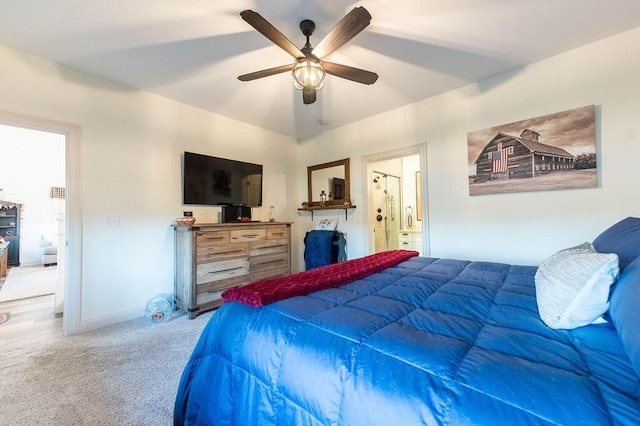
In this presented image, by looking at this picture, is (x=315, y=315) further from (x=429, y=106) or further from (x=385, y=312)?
(x=429, y=106)

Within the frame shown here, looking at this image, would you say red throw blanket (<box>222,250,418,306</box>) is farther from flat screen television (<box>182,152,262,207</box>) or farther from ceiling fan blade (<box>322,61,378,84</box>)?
flat screen television (<box>182,152,262,207</box>)

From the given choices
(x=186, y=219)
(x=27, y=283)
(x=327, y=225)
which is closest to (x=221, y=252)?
(x=186, y=219)

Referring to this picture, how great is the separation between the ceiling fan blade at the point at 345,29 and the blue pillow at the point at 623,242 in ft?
5.58

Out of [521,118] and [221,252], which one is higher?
[521,118]

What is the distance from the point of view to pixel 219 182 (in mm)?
3535

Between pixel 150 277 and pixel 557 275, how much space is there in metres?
Answer: 3.49

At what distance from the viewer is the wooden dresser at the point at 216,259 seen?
111 inches

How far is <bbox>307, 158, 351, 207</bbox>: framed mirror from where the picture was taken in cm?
405

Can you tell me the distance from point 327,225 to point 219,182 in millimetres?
1726

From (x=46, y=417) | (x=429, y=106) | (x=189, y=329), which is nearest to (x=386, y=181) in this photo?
(x=429, y=106)

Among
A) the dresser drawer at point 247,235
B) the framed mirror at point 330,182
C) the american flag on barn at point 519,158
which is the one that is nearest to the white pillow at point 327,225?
the framed mirror at point 330,182

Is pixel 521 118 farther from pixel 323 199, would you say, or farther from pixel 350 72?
pixel 323 199

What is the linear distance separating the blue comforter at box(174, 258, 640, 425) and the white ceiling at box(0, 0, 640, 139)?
193 centimetres

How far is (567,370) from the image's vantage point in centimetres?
66
